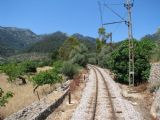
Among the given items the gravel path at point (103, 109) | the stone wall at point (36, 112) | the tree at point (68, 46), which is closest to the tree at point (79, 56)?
the tree at point (68, 46)

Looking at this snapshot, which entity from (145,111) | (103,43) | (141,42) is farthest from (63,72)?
(103,43)

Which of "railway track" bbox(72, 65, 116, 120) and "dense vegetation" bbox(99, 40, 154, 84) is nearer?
"railway track" bbox(72, 65, 116, 120)

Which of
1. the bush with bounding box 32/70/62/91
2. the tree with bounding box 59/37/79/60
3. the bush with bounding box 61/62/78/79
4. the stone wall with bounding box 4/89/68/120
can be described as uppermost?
the tree with bounding box 59/37/79/60

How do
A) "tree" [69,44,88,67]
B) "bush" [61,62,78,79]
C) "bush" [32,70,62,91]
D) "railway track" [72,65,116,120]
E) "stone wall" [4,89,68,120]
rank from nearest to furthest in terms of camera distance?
"stone wall" [4,89,68,120], "railway track" [72,65,116,120], "bush" [32,70,62,91], "bush" [61,62,78,79], "tree" [69,44,88,67]

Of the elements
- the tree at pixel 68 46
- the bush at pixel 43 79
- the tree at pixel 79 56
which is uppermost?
the tree at pixel 68 46

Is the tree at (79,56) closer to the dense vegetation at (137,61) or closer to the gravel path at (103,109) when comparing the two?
the dense vegetation at (137,61)

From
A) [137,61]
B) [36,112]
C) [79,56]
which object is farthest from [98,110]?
[79,56]

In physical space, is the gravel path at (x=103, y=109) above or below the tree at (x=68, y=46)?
below

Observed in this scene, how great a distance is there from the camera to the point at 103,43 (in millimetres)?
126500

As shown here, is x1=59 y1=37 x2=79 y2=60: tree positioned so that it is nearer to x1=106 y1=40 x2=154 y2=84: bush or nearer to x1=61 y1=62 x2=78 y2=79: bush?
x1=61 y1=62 x2=78 y2=79: bush

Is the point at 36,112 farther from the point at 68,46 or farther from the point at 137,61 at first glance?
the point at 68,46

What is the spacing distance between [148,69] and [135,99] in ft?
36.8

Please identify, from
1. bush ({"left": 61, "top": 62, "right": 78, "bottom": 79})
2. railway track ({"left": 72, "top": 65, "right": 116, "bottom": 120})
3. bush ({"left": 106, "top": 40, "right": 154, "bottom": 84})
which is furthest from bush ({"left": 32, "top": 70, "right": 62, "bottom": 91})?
bush ({"left": 61, "top": 62, "right": 78, "bottom": 79})

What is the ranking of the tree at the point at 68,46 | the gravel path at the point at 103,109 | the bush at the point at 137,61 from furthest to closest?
the tree at the point at 68,46
the bush at the point at 137,61
the gravel path at the point at 103,109
